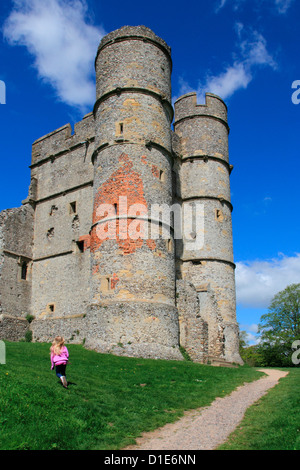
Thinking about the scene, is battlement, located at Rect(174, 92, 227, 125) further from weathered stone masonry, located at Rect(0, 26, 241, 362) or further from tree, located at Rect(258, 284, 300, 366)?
tree, located at Rect(258, 284, 300, 366)

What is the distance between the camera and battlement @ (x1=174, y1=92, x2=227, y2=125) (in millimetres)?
27266

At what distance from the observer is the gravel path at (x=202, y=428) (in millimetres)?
7320

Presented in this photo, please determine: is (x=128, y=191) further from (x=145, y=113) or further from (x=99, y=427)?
(x=99, y=427)

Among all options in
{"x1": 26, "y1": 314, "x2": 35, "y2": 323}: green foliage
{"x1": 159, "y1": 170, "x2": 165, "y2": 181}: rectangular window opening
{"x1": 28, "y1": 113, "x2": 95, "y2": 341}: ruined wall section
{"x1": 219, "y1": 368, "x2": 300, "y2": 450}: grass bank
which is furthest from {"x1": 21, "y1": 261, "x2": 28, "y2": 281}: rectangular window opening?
{"x1": 219, "y1": 368, "x2": 300, "y2": 450}: grass bank

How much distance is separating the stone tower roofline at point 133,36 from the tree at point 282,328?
2416 cm

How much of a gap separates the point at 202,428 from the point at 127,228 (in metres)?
11.8

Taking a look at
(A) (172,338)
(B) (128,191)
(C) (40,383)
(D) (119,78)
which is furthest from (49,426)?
(D) (119,78)

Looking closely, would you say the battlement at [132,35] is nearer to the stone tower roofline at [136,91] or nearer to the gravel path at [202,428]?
the stone tower roofline at [136,91]

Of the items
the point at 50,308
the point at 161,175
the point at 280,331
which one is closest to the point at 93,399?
the point at 161,175

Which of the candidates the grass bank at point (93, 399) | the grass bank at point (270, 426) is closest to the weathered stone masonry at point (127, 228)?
the grass bank at point (93, 399)

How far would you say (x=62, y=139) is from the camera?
1077 inches

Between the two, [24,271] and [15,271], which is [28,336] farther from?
[24,271]

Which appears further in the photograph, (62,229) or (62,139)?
(62,139)

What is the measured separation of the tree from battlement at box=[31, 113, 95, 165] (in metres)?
22.6
